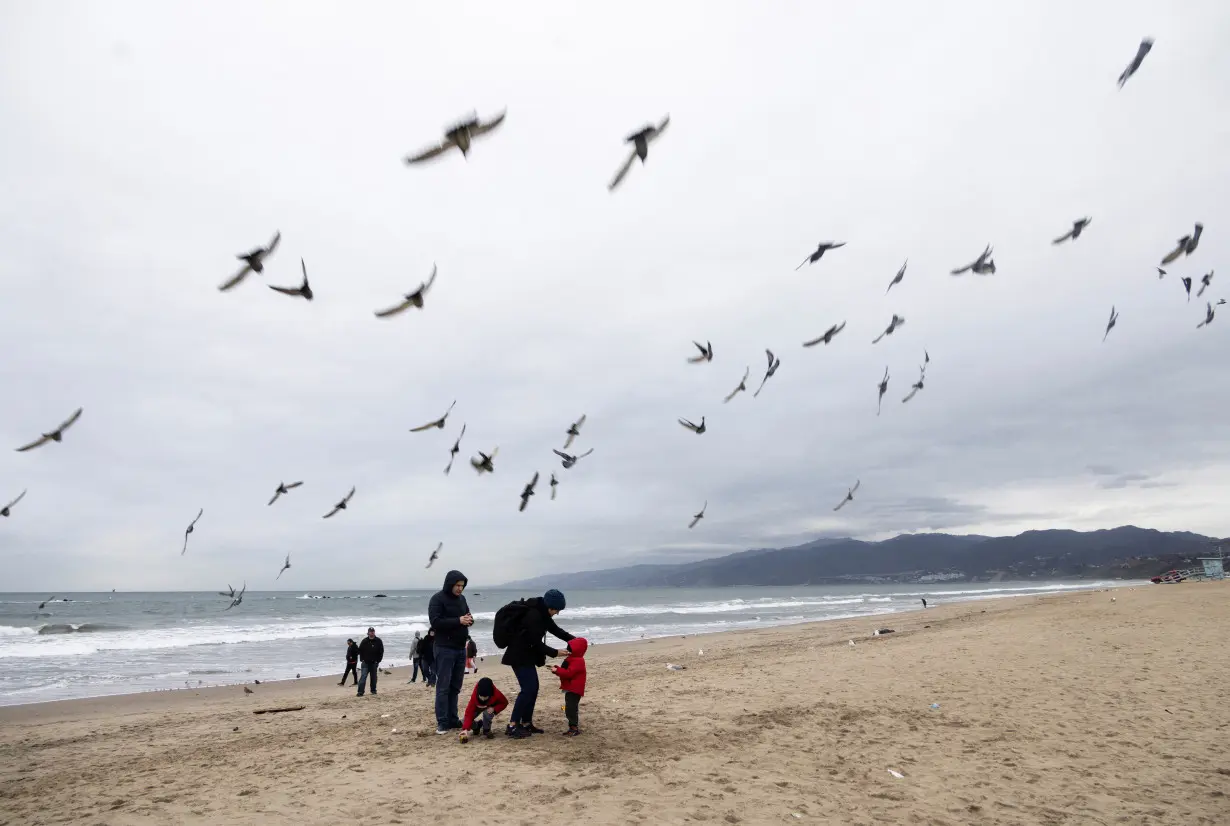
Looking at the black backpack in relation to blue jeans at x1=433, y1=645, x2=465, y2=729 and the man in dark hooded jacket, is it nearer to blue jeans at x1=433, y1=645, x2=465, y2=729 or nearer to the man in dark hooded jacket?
the man in dark hooded jacket

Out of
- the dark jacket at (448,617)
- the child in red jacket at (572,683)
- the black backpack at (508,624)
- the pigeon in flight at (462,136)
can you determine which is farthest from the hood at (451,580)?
the pigeon in flight at (462,136)

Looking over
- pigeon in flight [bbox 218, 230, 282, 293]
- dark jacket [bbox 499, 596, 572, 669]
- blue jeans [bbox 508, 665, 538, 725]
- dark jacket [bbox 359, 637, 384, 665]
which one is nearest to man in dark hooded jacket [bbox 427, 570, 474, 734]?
dark jacket [bbox 499, 596, 572, 669]

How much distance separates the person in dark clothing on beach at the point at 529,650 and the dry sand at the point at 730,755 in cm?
26

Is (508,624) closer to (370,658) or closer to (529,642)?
(529,642)

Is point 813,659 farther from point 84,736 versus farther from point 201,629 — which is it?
point 201,629

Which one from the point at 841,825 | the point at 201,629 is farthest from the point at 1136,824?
the point at 201,629

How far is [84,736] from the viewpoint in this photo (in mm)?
11820

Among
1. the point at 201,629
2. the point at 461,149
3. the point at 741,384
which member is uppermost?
the point at 461,149

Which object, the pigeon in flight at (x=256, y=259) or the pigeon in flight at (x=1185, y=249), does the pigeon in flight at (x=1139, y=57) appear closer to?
the pigeon in flight at (x=1185, y=249)

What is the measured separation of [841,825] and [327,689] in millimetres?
16336

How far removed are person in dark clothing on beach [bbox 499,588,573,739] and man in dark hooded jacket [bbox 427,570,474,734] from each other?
0.67 meters

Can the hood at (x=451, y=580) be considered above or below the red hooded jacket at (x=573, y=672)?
above

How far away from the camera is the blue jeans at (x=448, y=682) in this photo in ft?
27.6

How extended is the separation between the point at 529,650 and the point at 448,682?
4.93 ft
